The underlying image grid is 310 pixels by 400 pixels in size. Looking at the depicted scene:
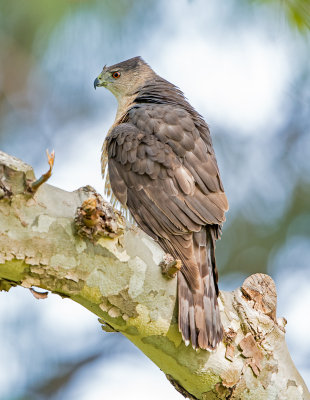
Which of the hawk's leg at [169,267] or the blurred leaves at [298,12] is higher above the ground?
the blurred leaves at [298,12]

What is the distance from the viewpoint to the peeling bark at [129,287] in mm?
2771

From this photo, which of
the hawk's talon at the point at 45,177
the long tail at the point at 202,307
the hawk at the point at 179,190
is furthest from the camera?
the hawk at the point at 179,190

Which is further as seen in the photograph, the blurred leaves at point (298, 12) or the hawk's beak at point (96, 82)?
the hawk's beak at point (96, 82)

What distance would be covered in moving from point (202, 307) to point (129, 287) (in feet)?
2.21

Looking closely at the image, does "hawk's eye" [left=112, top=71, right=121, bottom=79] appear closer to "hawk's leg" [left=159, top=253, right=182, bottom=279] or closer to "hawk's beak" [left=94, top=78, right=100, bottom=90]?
"hawk's beak" [left=94, top=78, right=100, bottom=90]

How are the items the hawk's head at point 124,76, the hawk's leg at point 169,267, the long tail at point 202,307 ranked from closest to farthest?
the hawk's leg at point 169,267, the long tail at point 202,307, the hawk's head at point 124,76

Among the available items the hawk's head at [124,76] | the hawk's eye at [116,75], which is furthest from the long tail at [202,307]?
the hawk's eye at [116,75]

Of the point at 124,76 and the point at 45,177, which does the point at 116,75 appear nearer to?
the point at 124,76

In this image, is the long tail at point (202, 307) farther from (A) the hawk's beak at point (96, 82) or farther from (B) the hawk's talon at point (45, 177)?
(A) the hawk's beak at point (96, 82)

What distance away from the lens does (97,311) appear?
3.11 metres

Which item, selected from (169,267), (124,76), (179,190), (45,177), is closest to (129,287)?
(169,267)

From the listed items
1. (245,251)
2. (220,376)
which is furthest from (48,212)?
(245,251)

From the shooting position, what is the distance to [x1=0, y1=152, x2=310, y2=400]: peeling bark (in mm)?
2771

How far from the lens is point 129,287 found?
10.1 feet
